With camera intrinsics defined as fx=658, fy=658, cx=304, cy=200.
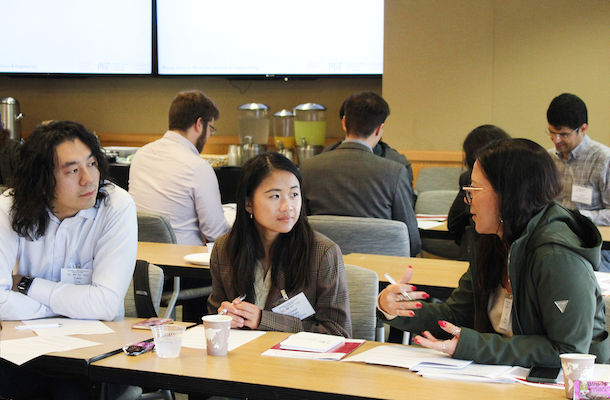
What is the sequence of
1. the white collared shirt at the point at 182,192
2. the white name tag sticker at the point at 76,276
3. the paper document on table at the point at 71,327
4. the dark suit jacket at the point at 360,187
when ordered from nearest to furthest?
the paper document on table at the point at 71,327 → the white name tag sticker at the point at 76,276 → the dark suit jacket at the point at 360,187 → the white collared shirt at the point at 182,192

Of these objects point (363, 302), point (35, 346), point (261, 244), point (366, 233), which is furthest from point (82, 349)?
point (366, 233)

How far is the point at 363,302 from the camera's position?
235 cm

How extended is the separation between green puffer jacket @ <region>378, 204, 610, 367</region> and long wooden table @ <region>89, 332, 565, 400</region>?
14 centimetres

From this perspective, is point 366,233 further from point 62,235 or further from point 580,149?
point 580,149

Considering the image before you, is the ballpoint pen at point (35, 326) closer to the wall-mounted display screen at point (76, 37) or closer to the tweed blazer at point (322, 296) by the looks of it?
the tweed blazer at point (322, 296)

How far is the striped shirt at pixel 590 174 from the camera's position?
157 inches

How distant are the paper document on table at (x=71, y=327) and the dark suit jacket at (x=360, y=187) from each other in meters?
1.84

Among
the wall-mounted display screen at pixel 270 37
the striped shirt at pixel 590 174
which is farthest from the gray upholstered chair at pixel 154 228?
the wall-mounted display screen at pixel 270 37

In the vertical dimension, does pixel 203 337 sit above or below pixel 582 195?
below

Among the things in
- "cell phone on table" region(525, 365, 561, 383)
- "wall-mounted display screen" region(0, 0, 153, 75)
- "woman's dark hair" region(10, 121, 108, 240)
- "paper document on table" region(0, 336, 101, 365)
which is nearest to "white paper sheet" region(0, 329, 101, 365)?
"paper document on table" region(0, 336, 101, 365)

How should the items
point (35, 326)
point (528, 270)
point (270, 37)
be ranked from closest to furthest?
point (528, 270) < point (35, 326) < point (270, 37)

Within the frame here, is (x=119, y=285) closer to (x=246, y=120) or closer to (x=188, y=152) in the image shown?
(x=188, y=152)

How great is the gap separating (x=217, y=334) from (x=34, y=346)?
1.72 ft

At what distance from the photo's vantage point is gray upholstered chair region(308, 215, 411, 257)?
3.24 meters
